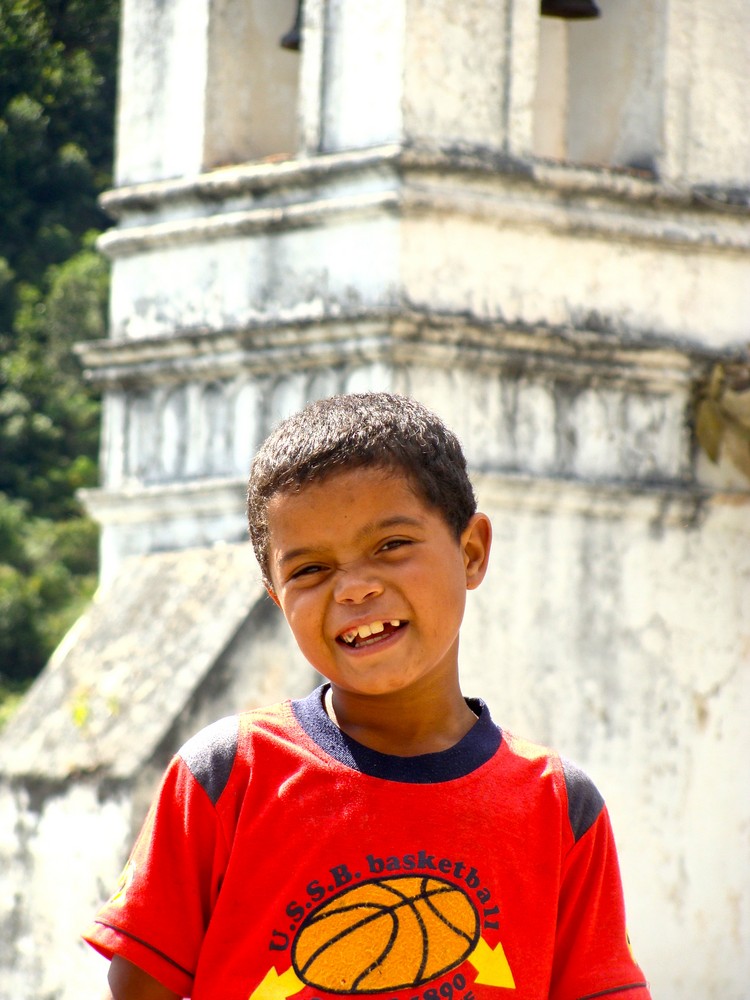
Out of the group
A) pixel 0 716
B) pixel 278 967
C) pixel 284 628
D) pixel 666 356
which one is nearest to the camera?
pixel 278 967

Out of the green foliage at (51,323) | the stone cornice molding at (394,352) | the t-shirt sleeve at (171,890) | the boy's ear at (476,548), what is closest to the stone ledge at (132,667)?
the stone cornice molding at (394,352)

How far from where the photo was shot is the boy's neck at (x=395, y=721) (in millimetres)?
2385

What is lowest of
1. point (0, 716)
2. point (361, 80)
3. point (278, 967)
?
point (0, 716)

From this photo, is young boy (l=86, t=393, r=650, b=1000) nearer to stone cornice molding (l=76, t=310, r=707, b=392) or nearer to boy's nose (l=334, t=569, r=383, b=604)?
boy's nose (l=334, t=569, r=383, b=604)

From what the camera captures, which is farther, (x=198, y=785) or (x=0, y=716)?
(x=0, y=716)

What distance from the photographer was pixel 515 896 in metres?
2.27

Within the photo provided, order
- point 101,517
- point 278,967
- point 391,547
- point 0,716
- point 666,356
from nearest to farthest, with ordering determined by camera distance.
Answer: point 278,967 → point 391,547 → point 666,356 → point 101,517 → point 0,716

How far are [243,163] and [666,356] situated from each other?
1615 mm

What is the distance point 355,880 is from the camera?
2221 millimetres

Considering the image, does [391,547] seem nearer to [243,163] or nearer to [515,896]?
[515,896]

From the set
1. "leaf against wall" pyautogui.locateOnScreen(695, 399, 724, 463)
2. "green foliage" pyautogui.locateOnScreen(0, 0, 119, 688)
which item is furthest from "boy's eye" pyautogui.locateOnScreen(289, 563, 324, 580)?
"green foliage" pyautogui.locateOnScreen(0, 0, 119, 688)

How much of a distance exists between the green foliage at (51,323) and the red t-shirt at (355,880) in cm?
746

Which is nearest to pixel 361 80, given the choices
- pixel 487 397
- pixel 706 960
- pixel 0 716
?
pixel 487 397

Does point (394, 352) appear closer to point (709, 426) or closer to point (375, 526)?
point (709, 426)
